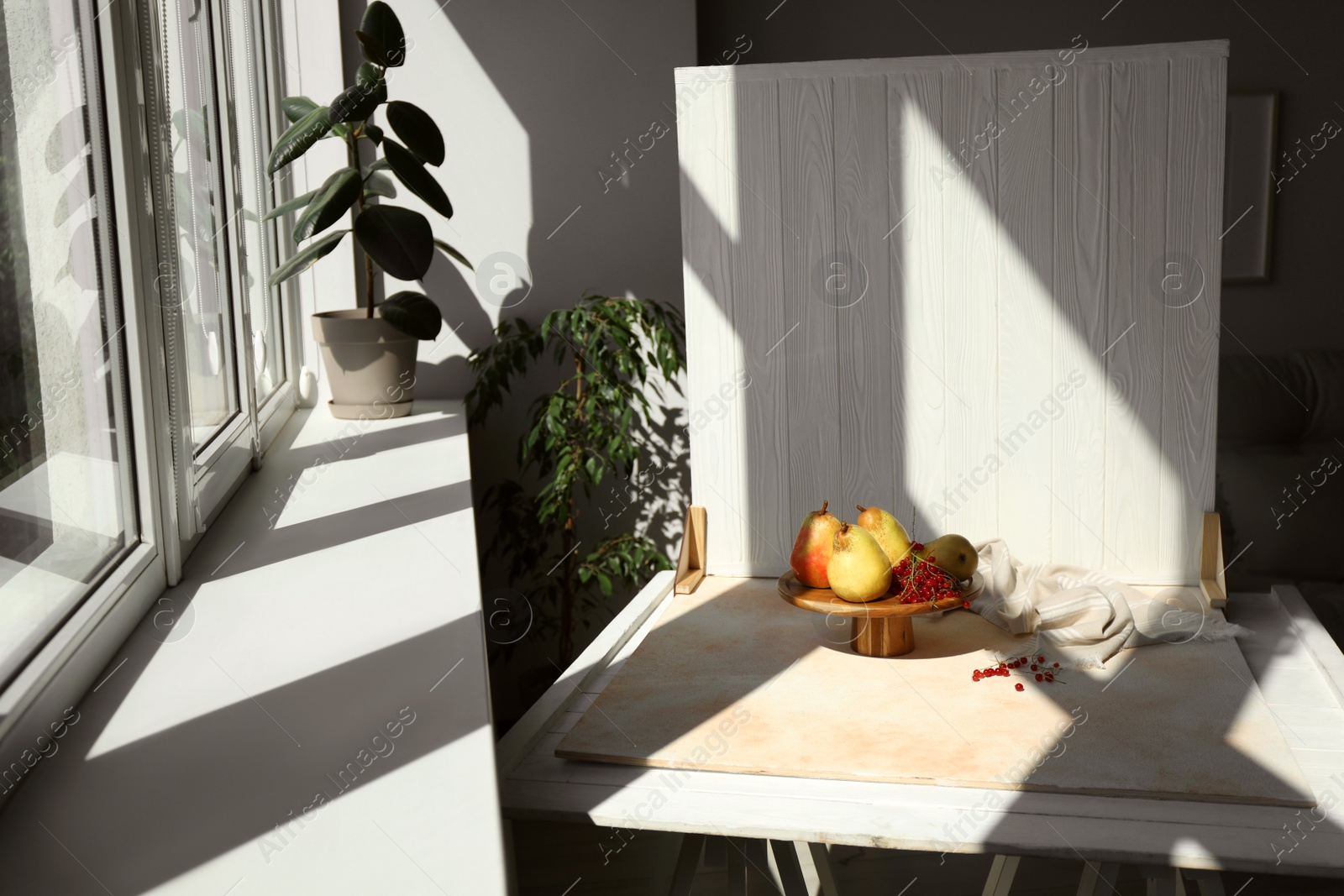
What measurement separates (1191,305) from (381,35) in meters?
1.86

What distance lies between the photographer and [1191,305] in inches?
76.7

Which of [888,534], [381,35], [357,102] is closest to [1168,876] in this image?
[888,534]

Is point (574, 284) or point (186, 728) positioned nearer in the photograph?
point (186, 728)

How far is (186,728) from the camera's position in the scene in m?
1.05

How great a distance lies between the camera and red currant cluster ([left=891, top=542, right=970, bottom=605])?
1.63m

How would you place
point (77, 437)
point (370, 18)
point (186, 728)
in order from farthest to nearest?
1. point (370, 18)
2. point (77, 437)
3. point (186, 728)

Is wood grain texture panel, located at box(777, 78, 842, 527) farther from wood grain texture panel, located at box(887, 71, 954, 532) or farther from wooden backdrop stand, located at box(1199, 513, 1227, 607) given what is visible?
wooden backdrop stand, located at box(1199, 513, 1227, 607)

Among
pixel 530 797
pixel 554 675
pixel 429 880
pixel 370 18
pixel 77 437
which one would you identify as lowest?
pixel 554 675

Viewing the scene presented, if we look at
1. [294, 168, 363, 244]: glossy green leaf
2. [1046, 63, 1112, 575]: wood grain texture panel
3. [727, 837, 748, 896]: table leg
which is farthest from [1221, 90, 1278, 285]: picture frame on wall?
[727, 837, 748, 896]: table leg

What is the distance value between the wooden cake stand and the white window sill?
0.51 m

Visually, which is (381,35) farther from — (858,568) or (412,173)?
(858,568)

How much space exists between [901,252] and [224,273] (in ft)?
4.69

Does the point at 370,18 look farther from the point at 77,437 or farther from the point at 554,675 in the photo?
→ the point at 554,675

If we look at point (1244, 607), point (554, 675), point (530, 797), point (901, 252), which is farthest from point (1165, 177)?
point (554, 675)
